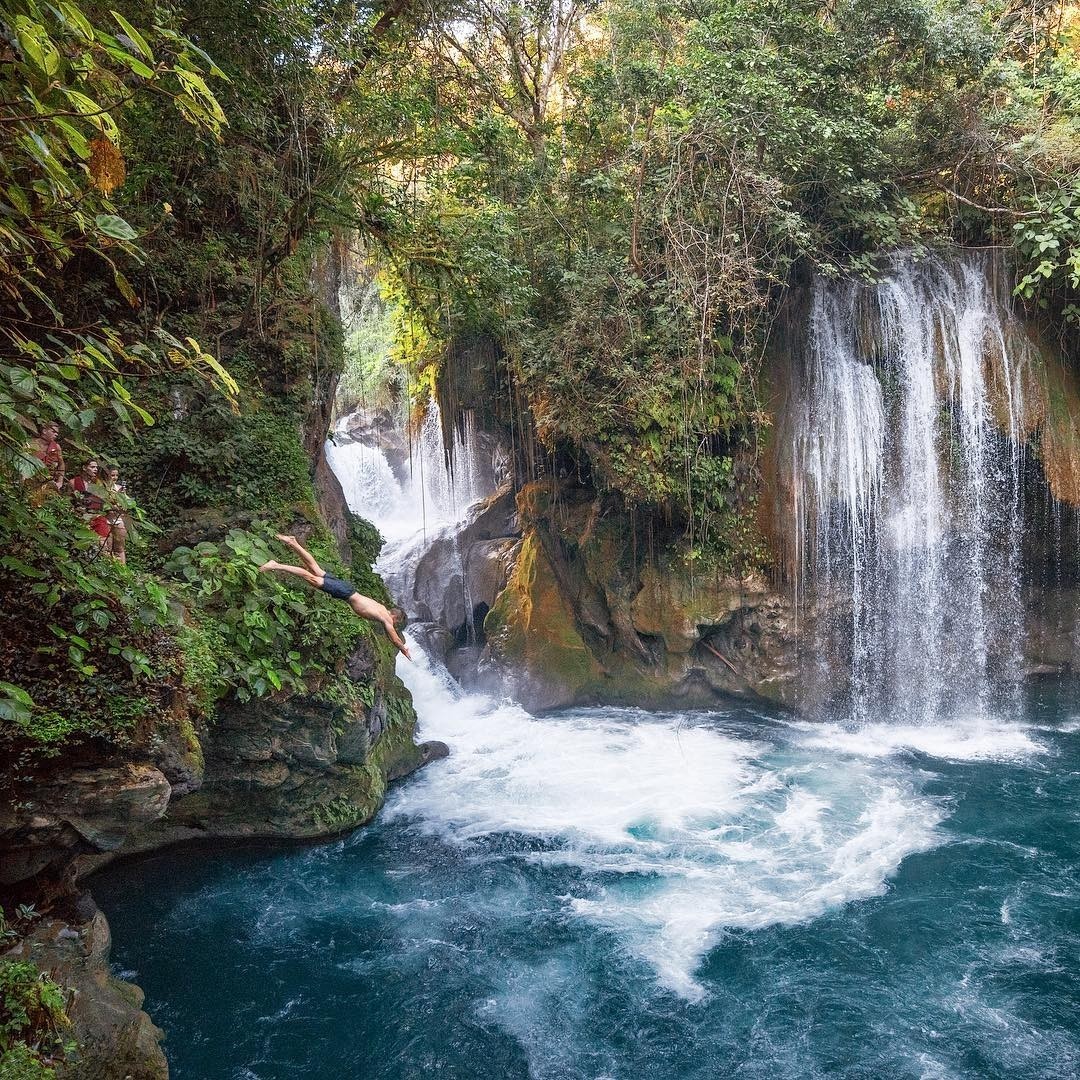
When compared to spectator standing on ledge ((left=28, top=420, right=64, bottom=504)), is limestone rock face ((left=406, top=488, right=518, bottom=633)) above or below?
below

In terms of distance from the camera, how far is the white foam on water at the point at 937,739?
10.2 m

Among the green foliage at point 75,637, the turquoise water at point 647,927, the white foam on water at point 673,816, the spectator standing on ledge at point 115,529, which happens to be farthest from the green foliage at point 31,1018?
the white foam on water at point 673,816

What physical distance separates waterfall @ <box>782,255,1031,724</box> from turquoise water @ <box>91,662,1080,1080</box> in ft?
5.12

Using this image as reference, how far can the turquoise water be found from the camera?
5.47m

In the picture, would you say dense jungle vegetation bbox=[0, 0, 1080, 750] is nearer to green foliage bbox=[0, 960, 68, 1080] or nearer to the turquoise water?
green foliage bbox=[0, 960, 68, 1080]

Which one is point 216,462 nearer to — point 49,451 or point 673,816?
point 49,451

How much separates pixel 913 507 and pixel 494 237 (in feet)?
22.9

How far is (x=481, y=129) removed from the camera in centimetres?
1023

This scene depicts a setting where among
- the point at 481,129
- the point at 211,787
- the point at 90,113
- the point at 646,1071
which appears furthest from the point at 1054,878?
the point at 481,129

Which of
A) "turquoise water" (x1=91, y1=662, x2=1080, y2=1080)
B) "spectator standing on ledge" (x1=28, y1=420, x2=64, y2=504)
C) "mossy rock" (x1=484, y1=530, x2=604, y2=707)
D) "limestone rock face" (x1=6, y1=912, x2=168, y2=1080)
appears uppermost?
"spectator standing on ledge" (x1=28, y1=420, x2=64, y2=504)

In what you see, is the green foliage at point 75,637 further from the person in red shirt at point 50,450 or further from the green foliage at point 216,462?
the green foliage at point 216,462

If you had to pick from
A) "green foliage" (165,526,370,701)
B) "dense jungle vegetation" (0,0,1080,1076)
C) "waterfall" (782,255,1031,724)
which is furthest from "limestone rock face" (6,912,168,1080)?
"waterfall" (782,255,1031,724)

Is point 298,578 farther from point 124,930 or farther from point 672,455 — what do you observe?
point 672,455

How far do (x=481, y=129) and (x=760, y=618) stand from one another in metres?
7.71
